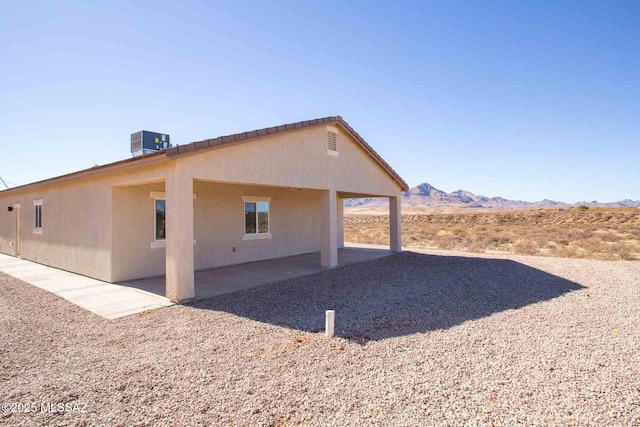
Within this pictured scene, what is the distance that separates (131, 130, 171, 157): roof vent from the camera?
13.2m

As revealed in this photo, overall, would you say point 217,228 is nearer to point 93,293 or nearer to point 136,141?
point 93,293

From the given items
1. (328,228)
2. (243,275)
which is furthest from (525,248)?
(243,275)

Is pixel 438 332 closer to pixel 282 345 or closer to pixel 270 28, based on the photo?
pixel 282 345

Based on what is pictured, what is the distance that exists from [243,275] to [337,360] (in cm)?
681

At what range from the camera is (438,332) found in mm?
Result: 5766

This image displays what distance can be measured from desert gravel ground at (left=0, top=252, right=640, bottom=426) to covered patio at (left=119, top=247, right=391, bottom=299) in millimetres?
976

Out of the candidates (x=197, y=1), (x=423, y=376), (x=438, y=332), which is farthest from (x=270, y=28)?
(x=423, y=376)

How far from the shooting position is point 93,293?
862 centimetres

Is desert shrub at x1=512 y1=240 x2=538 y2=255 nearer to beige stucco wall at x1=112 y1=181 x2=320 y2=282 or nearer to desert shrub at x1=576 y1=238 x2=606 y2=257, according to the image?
desert shrub at x1=576 y1=238 x2=606 y2=257

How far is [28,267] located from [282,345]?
13473mm

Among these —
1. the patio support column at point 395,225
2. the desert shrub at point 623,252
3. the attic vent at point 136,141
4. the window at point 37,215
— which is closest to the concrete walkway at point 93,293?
the window at point 37,215

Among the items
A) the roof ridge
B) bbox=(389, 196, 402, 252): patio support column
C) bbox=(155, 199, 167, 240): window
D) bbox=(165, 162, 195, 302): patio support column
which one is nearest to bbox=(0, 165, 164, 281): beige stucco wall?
bbox=(165, 162, 195, 302): patio support column

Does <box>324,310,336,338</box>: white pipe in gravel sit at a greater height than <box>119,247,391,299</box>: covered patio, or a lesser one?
greater

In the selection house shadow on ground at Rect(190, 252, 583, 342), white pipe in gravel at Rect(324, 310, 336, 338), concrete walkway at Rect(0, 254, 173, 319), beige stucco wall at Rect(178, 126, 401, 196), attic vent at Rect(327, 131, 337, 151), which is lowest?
Answer: house shadow on ground at Rect(190, 252, 583, 342)
